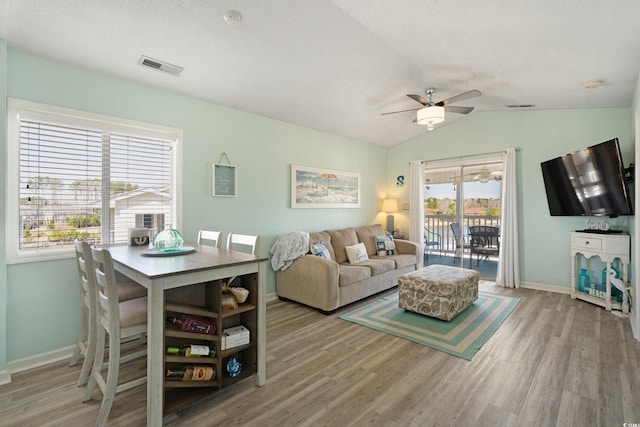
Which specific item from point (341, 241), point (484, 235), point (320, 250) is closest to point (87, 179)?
point (320, 250)

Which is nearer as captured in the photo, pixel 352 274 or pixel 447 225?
pixel 352 274

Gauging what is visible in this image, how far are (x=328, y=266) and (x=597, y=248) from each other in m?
3.41

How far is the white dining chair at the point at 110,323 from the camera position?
1737 mm

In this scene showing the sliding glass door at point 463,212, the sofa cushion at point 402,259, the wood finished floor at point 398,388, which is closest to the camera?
the wood finished floor at point 398,388

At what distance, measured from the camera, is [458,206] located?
5598 millimetres

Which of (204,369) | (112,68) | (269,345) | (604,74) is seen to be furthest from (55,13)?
(604,74)

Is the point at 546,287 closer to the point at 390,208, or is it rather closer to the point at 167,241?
the point at 390,208

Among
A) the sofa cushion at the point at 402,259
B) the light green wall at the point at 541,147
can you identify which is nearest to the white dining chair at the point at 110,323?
the sofa cushion at the point at 402,259

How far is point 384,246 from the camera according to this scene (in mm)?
5168

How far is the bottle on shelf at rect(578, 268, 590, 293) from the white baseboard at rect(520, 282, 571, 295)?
0.21m

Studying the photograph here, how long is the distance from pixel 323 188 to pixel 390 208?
1.78 metres

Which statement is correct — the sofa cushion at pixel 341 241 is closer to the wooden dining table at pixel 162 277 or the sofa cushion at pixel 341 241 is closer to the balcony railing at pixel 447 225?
the balcony railing at pixel 447 225

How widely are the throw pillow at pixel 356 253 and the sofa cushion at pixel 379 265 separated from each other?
4.4 inches

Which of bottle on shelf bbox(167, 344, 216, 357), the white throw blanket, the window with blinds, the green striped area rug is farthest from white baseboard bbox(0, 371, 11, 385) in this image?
the green striped area rug
